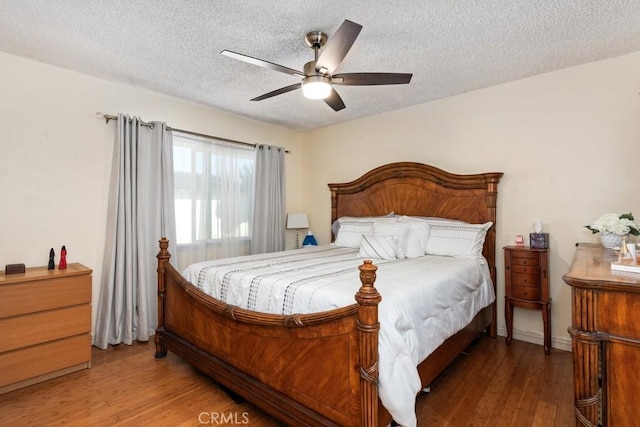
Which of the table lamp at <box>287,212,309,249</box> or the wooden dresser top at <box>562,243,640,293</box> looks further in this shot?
the table lamp at <box>287,212,309,249</box>

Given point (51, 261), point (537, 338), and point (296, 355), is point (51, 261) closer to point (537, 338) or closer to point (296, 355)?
point (296, 355)

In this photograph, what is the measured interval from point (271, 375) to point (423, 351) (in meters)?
0.85

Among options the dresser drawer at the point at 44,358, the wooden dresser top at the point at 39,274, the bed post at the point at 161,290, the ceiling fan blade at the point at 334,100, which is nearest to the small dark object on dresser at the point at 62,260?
the wooden dresser top at the point at 39,274

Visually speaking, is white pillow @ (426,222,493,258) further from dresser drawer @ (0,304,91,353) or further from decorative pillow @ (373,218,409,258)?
dresser drawer @ (0,304,91,353)

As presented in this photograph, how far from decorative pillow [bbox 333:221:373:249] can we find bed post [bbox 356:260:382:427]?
2197mm

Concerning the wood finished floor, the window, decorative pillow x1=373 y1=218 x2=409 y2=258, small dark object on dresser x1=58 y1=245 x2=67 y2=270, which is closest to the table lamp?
the window

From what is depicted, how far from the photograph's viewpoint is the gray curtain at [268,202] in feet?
13.7

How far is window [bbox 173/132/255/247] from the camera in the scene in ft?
11.6

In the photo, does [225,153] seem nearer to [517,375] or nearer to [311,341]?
[311,341]

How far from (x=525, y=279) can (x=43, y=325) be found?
384 cm

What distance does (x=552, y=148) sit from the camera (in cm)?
287

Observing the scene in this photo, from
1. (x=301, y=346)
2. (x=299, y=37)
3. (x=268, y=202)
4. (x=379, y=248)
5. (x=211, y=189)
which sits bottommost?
(x=301, y=346)

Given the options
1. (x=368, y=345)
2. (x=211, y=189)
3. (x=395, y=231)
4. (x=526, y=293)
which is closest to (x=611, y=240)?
(x=526, y=293)

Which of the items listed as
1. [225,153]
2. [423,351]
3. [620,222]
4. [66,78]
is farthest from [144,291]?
[620,222]
